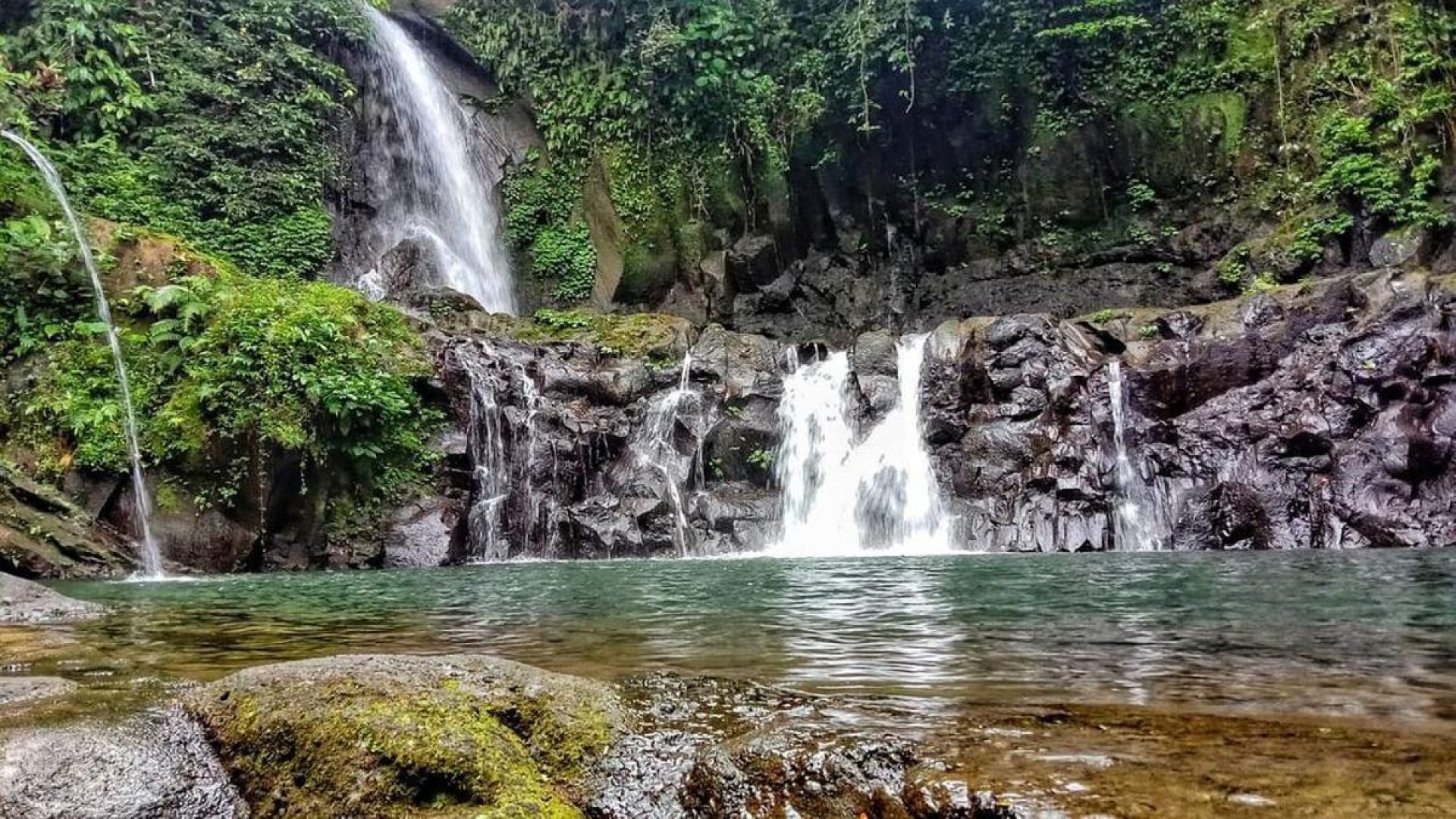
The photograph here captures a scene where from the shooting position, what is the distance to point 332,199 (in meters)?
18.6

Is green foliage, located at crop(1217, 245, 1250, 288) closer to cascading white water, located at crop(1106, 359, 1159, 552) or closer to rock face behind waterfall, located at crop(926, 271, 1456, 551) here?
rock face behind waterfall, located at crop(926, 271, 1456, 551)

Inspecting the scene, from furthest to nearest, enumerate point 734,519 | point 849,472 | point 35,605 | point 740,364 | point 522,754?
1. point 740,364
2. point 849,472
3. point 734,519
4. point 35,605
5. point 522,754

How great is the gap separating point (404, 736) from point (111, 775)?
0.72 meters

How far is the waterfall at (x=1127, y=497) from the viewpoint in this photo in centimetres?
1183

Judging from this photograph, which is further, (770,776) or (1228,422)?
(1228,422)

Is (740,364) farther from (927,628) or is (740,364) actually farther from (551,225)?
(927,628)

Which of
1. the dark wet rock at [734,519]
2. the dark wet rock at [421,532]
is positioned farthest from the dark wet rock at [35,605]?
the dark wet rock at [734,519]

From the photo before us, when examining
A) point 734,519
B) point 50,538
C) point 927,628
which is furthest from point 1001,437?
point 50,538

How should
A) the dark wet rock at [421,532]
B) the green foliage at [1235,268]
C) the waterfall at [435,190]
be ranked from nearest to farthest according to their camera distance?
the dark wet rock at [421,532] → the green foliage at [1235,268] → the waterfall at [435,190]

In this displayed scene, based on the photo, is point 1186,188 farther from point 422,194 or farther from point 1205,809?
point 1205,809

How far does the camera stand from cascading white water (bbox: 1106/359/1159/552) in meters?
11.8

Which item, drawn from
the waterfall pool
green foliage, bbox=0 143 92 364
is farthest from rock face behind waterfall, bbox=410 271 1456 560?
green foliage, bbox=0 143 92 364

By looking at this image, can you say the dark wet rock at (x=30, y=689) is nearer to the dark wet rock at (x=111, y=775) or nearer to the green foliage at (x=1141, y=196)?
the dark wet rock at (x=111, y=775)

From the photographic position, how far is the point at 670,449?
14.2m
